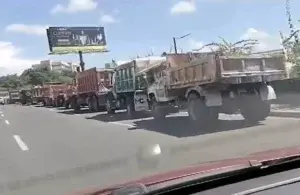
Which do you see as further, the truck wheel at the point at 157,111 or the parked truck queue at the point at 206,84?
the truck wheel at the point at 157,111

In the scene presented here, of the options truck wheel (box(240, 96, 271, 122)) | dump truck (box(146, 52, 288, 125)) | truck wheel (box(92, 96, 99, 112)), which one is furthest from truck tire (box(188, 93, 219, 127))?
truck wheel (box(92, 96, 99, 112))

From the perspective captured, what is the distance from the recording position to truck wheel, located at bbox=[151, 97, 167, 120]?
56.6 feet

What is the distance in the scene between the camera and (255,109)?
14.3 m

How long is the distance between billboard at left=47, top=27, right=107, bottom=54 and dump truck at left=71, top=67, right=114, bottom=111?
33882 mm

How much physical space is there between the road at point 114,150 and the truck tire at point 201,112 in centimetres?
31

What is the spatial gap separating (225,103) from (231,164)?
11.1 meters

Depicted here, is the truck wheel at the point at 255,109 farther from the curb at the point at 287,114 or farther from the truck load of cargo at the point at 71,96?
the truck load of cargo at the point at 71,96

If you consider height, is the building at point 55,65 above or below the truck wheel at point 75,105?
above

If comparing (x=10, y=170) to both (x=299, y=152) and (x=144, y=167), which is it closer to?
(x=144, y=167)

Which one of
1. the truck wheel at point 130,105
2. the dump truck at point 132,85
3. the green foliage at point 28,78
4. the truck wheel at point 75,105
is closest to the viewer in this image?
the dump truck at point 132,85

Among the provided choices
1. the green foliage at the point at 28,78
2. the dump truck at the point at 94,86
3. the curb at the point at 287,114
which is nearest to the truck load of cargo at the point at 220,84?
the curb at the point at 287,114

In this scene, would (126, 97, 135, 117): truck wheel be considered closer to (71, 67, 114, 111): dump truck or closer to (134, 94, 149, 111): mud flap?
(134, 94, 149, 111): mud flap

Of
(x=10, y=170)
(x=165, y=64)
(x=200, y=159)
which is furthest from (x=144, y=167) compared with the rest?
(x=165, y=64)

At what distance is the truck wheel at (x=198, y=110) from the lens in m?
14.1
